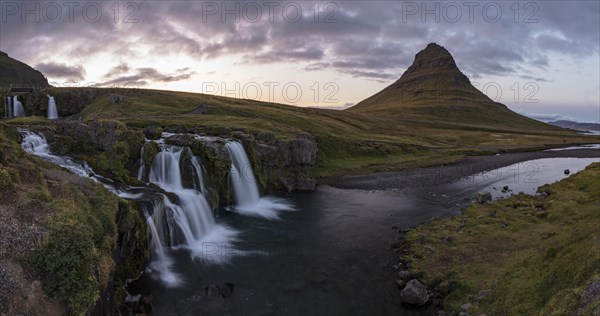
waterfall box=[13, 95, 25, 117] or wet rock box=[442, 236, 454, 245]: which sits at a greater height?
waterfall box=[13, 95, 25, 117]

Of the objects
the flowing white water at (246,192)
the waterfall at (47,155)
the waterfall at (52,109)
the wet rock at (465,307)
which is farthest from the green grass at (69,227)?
the waterfall at (52,109)

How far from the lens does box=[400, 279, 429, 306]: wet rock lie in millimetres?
26766

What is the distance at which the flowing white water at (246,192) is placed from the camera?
53662 mm

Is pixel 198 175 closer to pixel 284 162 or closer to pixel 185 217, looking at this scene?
pixel 185 217

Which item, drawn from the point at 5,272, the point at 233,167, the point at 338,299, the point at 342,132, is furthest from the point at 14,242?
the point at 342,132

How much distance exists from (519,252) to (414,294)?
38.7ft

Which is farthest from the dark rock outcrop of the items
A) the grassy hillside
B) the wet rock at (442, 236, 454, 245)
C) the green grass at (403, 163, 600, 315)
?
the wet rock at (442, 236, 454, 245)

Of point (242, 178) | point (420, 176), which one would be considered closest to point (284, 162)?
point (242, 178)

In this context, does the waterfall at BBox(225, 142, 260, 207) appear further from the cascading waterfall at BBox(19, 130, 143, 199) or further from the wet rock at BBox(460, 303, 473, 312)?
the wet rock at BBox(460, 303, 473, 312)

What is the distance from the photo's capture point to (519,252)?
3222cm

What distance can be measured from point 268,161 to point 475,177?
148 ft

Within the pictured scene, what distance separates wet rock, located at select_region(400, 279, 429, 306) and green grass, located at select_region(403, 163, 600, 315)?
5.02 ft

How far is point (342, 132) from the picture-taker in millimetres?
143250

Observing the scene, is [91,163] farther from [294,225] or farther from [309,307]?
[309,307]
